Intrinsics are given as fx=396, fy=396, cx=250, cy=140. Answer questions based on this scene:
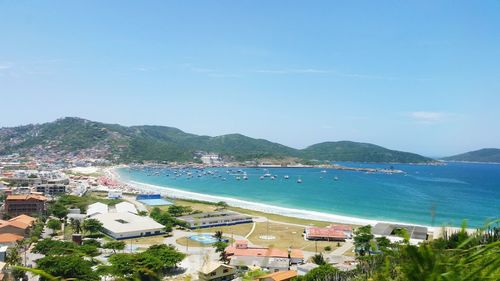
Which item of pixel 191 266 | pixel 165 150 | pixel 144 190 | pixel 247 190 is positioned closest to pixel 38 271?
pixel 191 266

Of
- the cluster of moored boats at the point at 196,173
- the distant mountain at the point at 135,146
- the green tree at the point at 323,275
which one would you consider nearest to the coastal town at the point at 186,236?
the green tree at the point at 323,275

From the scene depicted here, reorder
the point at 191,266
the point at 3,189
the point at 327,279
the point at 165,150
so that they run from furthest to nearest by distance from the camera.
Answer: the point at 165,150
the point at 3,189
the point at 191,266
the point at 327,279

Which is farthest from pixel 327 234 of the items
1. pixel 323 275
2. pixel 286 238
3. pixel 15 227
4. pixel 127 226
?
pixel 15 227

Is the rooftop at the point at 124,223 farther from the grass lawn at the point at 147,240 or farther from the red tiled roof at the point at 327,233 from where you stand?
the red tiled roof at the point at 327,233

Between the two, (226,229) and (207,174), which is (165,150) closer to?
(207,174)

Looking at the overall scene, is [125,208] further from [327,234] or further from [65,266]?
[65,266]

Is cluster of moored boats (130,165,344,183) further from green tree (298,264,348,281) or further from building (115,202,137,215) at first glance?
green tree (298,264,348,281)
